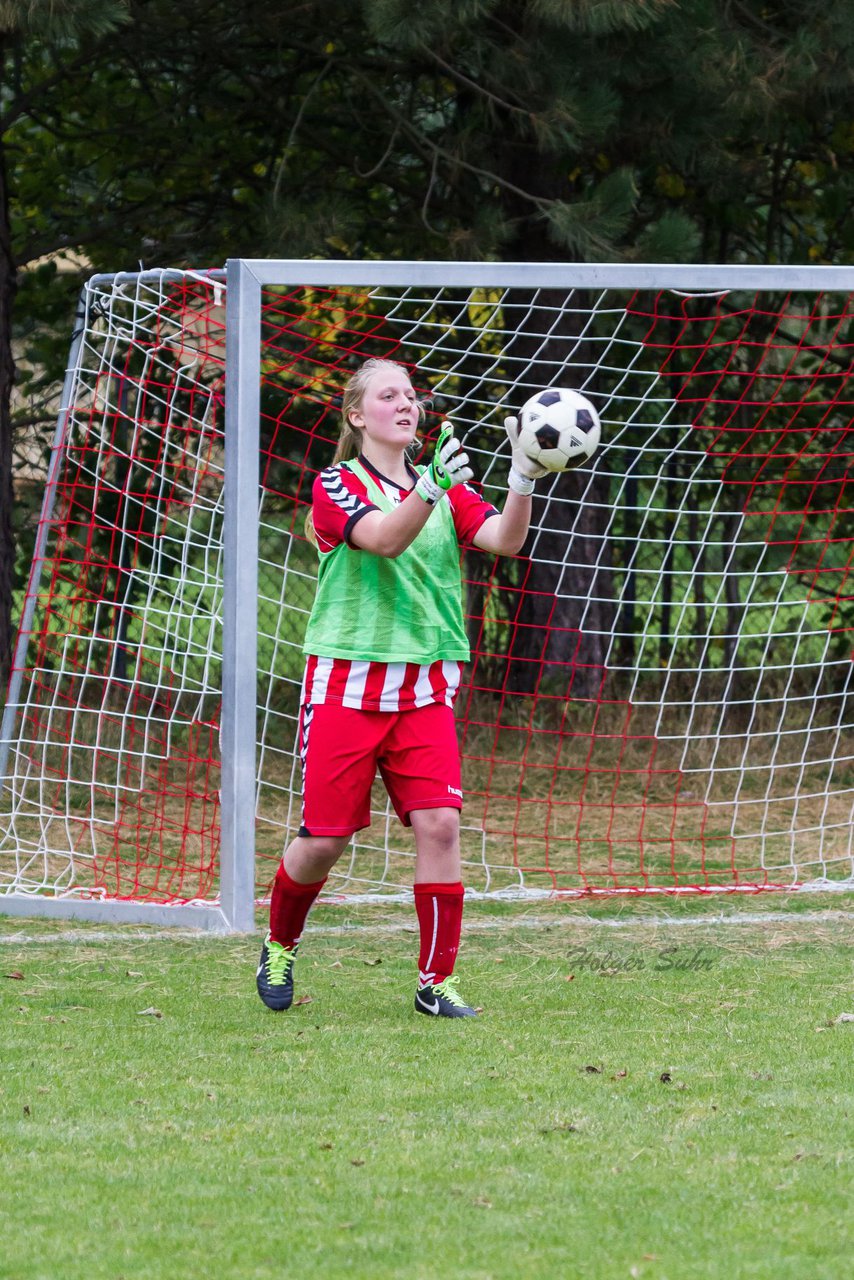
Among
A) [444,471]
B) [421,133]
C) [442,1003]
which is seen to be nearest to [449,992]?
[442,1003]

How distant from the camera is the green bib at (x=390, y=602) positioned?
453 cm

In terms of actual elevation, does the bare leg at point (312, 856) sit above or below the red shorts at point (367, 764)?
below

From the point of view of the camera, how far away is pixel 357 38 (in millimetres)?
8578

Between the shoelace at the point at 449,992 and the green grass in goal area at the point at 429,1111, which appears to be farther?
the shoelace at the point at 449,992

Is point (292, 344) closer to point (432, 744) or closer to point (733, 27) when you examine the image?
point (733, 27)

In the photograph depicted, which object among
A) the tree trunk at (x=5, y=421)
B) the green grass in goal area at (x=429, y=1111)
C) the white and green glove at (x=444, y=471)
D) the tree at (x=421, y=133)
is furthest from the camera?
the tree trunk at (x=5, y=421)

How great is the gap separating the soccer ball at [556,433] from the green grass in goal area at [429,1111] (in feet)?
4.74

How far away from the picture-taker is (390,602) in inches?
180

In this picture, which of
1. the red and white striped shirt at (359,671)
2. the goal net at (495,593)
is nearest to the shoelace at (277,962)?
the red and white striped shirt at (359,671)

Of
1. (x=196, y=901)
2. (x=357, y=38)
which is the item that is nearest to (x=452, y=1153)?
(x=196, y=901)

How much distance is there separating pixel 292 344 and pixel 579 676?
7.94 feet

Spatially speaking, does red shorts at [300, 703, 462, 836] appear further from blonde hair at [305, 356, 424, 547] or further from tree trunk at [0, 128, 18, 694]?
tree trunk at [0, 128, 18, 694]

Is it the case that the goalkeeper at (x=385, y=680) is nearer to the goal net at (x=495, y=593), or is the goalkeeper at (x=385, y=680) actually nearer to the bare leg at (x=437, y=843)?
the bare leg at (x=437, y=843)

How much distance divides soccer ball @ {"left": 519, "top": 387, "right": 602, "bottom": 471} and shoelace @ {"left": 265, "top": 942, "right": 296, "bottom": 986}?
149 centimetres
